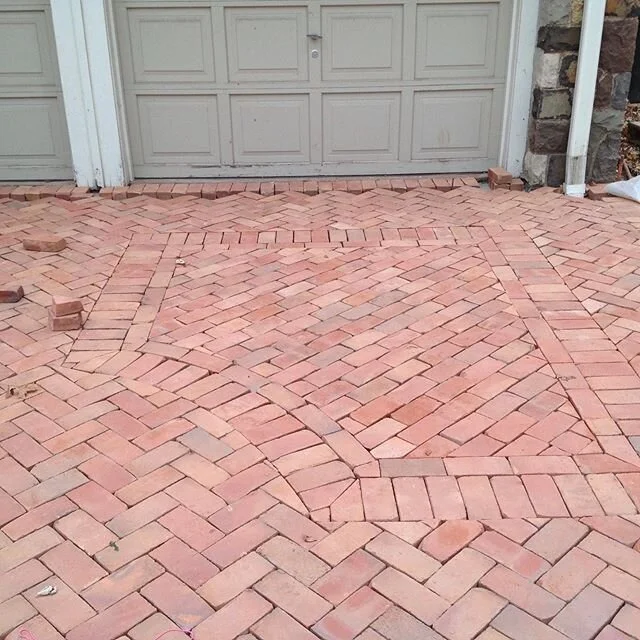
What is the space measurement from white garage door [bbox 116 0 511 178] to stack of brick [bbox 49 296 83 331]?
8.97 ft

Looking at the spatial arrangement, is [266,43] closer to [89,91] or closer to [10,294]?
[89,91]

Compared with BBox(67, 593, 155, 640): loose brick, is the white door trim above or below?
above

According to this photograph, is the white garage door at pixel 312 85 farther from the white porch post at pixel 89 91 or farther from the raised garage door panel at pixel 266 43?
the white porch post at pixel 89 91

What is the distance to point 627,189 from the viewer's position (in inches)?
232

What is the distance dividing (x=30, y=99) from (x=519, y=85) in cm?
394

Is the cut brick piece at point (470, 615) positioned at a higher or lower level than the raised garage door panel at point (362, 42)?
lower

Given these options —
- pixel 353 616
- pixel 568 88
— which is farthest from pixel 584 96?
pixel 353 616

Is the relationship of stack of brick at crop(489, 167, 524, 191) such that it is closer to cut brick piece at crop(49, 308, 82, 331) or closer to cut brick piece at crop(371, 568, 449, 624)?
cut brick piece at crop(49, 308, 82, 331)

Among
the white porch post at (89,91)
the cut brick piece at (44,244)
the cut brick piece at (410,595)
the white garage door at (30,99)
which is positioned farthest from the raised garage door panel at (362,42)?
the cut brick piece at (410,595)

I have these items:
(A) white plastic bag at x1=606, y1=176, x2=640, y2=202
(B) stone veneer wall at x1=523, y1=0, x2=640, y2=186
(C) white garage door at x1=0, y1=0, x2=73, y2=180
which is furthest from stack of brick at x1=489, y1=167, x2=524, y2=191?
(C) white garage door at x1=0, y1=0, x2=73, y2=180

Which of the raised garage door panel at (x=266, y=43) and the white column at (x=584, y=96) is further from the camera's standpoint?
the raised garage door panel at (x=266, y=43)

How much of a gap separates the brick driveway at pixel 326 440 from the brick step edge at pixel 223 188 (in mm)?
1103

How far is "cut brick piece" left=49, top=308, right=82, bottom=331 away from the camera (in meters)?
3.85

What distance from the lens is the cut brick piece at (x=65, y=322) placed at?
Answer: 3.85 m
